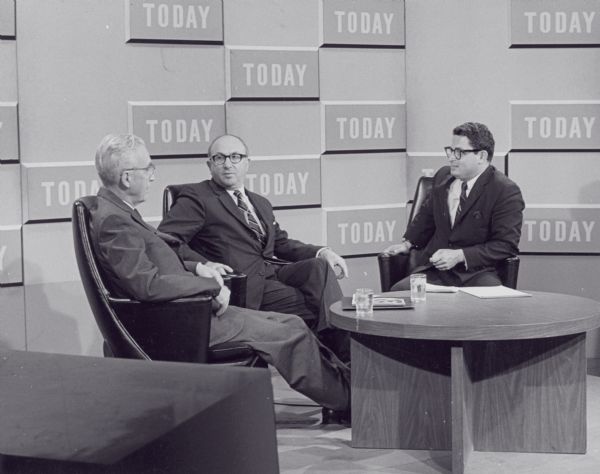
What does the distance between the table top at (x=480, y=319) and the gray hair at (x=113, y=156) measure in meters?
0.94

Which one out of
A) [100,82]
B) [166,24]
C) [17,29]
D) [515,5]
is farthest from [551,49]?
[17,29]

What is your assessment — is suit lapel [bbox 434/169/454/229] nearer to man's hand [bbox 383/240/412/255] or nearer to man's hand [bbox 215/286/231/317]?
man's hand [bbox 383/240/412/255]

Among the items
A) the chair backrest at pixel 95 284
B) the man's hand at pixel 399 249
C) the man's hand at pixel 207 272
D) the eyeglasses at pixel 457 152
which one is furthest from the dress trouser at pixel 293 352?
the eyeglasses at pixel 457 152

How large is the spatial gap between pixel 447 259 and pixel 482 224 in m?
0.27

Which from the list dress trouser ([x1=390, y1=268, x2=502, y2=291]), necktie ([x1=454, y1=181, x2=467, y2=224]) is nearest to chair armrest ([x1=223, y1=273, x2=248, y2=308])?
dress trouser ([x1=390, y1=268, x2=502, y2=291])

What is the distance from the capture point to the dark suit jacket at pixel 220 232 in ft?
14.3

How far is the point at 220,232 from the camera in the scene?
4461mm

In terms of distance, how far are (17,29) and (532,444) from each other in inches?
117

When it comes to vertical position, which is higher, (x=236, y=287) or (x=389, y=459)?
(x=236, y=287)

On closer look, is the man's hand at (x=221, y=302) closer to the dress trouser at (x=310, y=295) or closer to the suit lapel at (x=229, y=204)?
the dress trouser at (x=310, y=295)

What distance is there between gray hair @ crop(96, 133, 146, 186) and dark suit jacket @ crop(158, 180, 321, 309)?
3.02 ft

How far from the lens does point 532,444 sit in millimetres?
3510

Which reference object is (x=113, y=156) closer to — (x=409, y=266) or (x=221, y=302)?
(x=221, y=302)

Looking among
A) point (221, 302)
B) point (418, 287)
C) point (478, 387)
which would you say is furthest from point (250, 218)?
point (478, 387)
